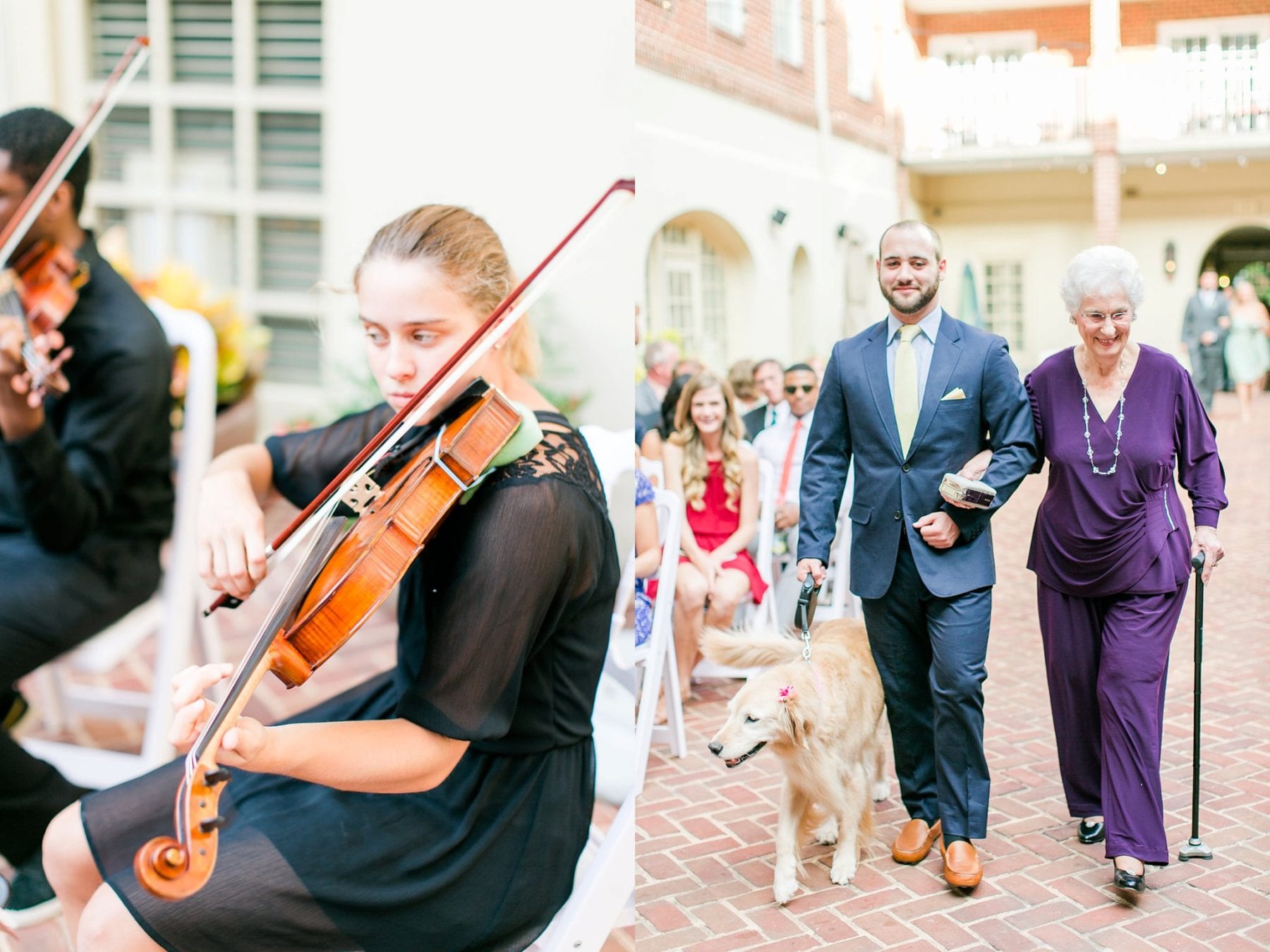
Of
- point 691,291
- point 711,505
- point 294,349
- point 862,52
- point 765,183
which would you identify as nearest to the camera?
point 294,349

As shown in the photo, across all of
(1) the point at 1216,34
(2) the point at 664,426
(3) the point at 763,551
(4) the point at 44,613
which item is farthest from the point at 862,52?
(4) the point at 44,613

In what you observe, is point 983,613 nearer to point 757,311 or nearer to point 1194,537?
point 1194,537

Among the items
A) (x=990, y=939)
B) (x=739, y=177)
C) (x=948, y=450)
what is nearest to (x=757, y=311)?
(x=739, y=177)

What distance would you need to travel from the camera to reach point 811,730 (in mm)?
2791

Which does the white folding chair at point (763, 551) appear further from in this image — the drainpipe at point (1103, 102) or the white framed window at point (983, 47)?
the white framed window at point (983, 47)

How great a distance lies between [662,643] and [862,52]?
71.6 inches

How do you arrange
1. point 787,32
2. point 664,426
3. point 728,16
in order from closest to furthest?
point 728,16, point 787,32, point 664,426

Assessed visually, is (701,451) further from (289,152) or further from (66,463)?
(66,463)

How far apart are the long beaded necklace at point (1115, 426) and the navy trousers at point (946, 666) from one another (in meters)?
0.39

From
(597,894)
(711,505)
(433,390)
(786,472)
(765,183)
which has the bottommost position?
(597,894)

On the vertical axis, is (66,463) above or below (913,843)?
above

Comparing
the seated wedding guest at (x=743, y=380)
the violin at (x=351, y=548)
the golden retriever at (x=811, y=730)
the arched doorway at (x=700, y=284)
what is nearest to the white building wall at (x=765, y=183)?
the arched doorway at (x=700, y=284)

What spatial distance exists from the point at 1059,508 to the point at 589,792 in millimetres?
1416

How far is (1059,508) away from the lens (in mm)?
2814
